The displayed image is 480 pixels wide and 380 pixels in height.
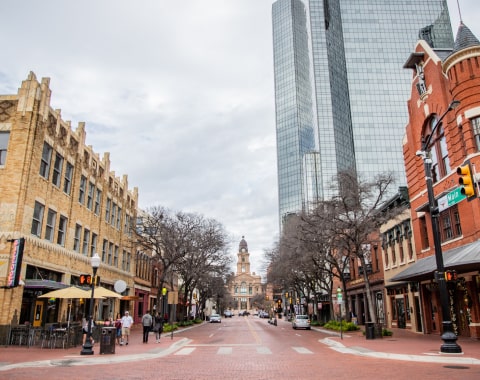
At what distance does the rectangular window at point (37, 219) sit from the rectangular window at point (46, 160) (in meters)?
1.84

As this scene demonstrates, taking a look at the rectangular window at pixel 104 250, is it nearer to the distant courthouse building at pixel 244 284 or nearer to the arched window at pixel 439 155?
the arched window at pixel 439 155

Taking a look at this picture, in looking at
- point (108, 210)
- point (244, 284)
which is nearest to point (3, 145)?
point (108, 210)

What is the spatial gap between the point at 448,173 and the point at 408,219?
859 cm

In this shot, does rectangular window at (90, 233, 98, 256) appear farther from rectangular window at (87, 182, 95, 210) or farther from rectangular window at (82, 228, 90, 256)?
rectangular window at (87, 182, 95, 210)

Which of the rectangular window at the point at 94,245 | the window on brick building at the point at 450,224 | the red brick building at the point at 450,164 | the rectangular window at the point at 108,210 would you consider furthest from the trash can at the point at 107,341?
the rectangular window at the point at 108,210

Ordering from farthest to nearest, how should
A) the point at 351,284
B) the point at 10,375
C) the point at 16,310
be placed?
1. the point at 351,284
2. the point at 16,310
3. the point at 10,375

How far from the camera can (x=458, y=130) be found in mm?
22844

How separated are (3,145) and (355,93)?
112212 millimetres

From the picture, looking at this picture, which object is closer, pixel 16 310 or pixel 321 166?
pixel 16 310

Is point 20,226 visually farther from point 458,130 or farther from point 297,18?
point 297,18

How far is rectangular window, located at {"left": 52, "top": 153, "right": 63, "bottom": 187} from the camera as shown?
1030 inches

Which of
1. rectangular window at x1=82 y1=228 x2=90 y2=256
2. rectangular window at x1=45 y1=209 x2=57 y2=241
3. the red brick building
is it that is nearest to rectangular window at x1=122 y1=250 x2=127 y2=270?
rectangular window at x1=82 y1=228 x2=90 y2=256

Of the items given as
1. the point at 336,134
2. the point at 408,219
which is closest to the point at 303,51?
the point at 336,134

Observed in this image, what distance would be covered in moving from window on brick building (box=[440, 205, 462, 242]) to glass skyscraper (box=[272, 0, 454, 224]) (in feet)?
270
